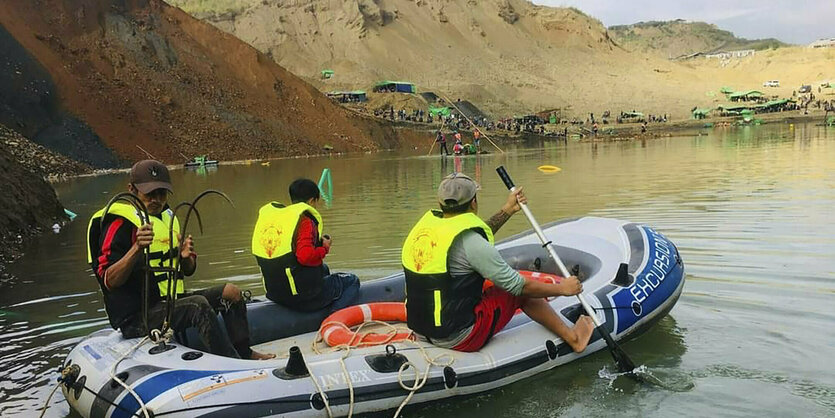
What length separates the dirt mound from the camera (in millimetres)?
11477

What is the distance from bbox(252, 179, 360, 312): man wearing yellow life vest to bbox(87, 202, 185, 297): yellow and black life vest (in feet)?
2.71

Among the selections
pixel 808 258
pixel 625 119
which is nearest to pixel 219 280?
pixel 808 258

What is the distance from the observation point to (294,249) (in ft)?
17.9

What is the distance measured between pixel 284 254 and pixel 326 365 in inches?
49.2

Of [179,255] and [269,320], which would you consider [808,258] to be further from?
[179,255]

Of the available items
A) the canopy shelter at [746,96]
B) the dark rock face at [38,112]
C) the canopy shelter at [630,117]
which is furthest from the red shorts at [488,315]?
the canopy shelter at [746,96]

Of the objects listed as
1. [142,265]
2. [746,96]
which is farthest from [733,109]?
[142,265]

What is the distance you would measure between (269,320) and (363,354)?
4.43ft

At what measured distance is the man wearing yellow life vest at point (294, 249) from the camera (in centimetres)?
545

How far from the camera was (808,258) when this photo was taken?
8266 mm

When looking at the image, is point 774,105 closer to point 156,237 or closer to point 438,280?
point 438,280

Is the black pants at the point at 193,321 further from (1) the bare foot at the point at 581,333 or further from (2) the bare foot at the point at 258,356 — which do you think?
(1) the bare foot at the point at 581,333

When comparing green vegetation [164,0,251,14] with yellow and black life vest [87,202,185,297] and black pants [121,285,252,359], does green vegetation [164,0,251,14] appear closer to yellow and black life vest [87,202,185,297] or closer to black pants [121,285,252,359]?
yellow and black life vest [87,202,185,297]

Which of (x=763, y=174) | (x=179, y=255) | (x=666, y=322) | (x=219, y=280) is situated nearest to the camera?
(x=179, y=255)
